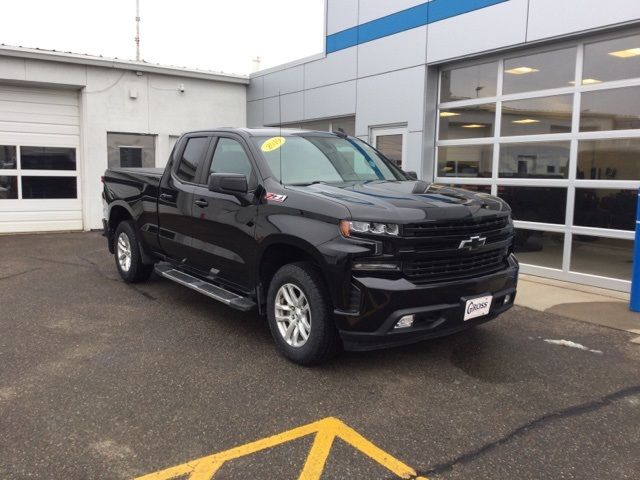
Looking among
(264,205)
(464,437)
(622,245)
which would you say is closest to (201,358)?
(264,205)

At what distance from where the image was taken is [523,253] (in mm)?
8141

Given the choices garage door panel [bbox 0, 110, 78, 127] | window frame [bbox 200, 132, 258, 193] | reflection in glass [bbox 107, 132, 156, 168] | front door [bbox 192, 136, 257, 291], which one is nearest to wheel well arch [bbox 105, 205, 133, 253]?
window frame [bbox 200, 132, 258, 193]

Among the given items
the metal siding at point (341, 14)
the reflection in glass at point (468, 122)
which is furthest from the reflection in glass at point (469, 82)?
the metal siding at point (341, 14)

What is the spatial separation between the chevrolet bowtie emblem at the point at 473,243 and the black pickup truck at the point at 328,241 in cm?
1

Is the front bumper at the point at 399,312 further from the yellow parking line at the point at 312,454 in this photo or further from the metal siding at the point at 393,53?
the metal siding at the point at 393,53

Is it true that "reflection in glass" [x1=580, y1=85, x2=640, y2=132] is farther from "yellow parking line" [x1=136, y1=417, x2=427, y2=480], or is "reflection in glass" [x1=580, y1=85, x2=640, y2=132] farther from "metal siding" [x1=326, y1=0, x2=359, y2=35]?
"yellow parking line" [x1=136, y1=417, x2=427, y2=480]

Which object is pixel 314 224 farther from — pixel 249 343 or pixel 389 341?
pixel 249 343

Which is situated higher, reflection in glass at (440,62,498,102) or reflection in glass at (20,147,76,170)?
reflection in glass at (440,62,498,102)

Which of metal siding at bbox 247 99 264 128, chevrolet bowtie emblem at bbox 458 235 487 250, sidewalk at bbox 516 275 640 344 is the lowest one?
sidewalk at bbox 516 275 640 344

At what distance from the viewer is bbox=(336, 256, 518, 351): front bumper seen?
371 centimetres

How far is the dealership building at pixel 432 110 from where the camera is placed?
6.98 metres

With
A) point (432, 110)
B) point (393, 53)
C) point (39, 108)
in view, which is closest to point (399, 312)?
point (432, 110)

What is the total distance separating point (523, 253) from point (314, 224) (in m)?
5.19

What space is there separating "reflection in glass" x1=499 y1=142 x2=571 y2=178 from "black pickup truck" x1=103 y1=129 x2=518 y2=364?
3.14 m
